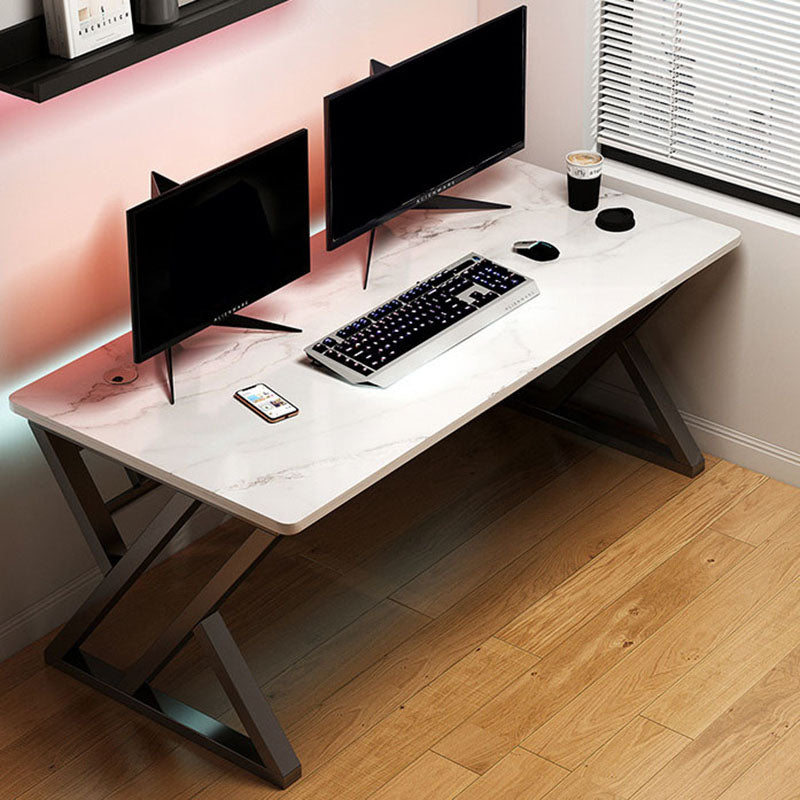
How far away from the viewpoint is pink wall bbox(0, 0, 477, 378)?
2.82 m

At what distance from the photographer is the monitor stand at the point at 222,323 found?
9.27 ft

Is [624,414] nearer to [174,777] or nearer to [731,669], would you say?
[731,669]

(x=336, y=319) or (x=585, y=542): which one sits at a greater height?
(x=336, y=319)

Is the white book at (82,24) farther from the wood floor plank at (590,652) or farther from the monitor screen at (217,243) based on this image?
the wood floor plank at (590,652)

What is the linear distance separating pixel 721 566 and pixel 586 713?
62 centimetres

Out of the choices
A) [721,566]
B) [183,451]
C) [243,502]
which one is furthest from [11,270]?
[721,566]

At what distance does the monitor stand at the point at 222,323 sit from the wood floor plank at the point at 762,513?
1233mm

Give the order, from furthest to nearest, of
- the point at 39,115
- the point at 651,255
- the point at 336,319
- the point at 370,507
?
the point at 370,507, the point at 651,255, the point at 336,319, the point at 39,115

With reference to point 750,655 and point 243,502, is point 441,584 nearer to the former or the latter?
point 750,655

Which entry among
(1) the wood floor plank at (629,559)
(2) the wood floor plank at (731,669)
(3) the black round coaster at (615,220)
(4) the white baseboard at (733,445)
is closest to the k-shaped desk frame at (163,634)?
(1) the wood floor plank at (629,559)

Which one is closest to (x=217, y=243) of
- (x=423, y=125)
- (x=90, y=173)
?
(x=90, y=173)

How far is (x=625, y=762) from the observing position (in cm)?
281

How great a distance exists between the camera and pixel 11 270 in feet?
9.32

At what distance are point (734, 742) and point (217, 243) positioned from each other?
145 centimetres
